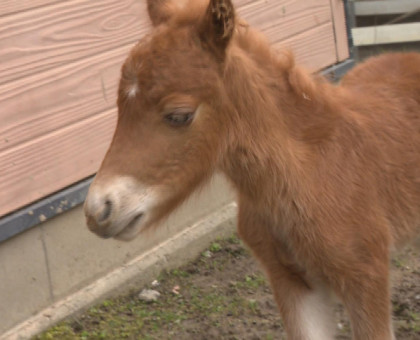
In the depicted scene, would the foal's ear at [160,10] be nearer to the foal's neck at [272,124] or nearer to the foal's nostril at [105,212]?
the foal's neck at [272,124]

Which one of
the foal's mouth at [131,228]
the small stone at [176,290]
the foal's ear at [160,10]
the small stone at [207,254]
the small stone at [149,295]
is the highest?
the foal's ear at [160,10]

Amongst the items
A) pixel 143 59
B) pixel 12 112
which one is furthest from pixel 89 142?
pixel 143 59

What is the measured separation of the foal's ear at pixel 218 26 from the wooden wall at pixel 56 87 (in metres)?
1.12

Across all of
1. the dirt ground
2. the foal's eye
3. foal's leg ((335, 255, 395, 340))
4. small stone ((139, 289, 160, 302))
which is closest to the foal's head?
the foal's eye

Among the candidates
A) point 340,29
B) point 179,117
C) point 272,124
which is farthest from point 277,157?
point 340,29

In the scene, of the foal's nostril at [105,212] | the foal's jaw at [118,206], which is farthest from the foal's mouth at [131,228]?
the foal's nostril at [105,212]

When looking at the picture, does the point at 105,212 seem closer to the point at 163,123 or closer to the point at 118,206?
the point at 118,206

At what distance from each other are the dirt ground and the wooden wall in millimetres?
815

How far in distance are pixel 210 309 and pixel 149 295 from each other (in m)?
0.39

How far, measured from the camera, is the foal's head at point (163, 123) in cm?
300

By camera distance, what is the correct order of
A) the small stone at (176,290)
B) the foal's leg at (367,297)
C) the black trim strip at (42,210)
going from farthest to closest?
the small stone at (176,290) → the black trim strip at (42,210) → the foal's leg at (367,297)

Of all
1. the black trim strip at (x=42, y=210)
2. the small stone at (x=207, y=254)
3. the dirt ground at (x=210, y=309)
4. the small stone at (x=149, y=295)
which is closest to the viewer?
the black trim strip at (x=42, y=210)

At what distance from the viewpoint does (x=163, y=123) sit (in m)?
3.06

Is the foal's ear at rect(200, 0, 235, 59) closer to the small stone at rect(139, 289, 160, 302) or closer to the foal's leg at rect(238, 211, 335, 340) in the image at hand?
the foal's leg at rect(238, 211, 335, 340)
